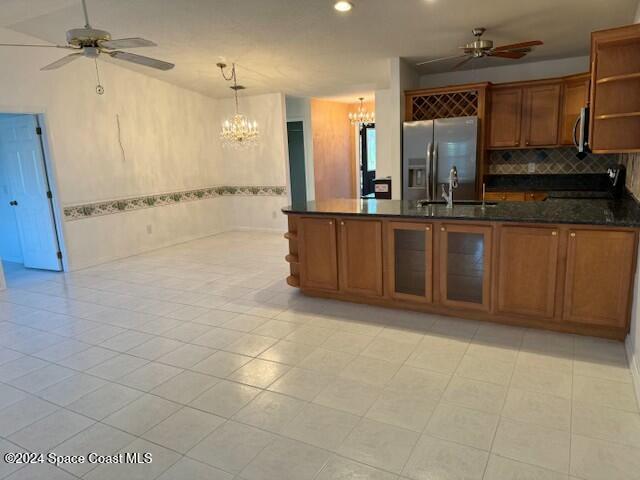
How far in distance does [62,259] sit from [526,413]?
5.75 meters

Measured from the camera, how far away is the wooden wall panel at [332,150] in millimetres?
9102

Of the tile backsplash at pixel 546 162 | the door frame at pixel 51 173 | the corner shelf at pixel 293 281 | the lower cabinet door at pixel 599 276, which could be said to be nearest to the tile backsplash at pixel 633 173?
the lower cabinet door at pixel 599 276

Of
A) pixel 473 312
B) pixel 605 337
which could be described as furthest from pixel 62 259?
pixel 605 337

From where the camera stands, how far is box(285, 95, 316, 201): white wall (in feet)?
29.0

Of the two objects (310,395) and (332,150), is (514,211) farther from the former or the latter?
(332,150)

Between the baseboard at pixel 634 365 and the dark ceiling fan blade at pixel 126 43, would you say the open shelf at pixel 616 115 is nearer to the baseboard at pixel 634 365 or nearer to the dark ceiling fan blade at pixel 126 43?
the baseboard at pixel 634 365

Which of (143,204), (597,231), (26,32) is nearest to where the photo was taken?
(597,231)

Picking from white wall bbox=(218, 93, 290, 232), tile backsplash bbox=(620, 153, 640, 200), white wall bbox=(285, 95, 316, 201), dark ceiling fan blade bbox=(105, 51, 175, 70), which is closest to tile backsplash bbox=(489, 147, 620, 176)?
tile backsplash bbox=(620, 153, 640, 200)

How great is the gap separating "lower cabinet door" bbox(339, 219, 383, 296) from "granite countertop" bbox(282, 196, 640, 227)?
0.42 ft

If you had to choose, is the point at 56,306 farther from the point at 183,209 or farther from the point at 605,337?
the point at 605,337

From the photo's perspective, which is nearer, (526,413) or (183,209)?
(526,413)

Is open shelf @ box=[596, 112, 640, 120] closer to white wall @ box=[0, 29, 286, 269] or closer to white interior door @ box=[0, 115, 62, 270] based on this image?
white wall @ box=[0, 29, 286, 269]

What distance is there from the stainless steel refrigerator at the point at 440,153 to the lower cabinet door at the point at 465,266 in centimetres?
232

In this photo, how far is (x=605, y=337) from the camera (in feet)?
9.86
